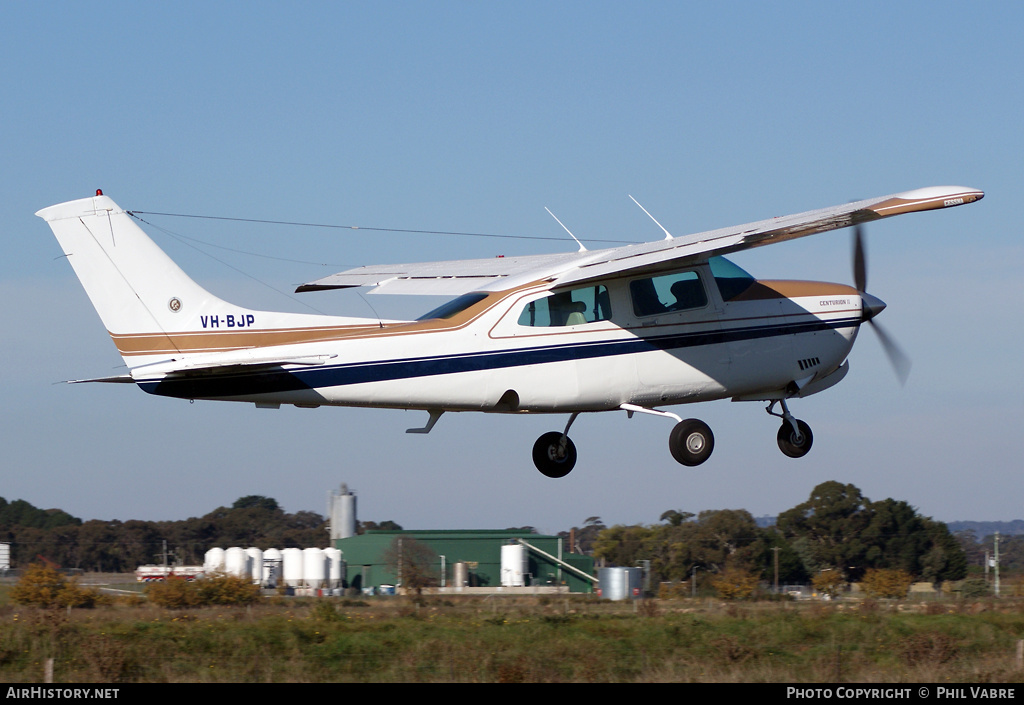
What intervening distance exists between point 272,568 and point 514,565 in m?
12.0

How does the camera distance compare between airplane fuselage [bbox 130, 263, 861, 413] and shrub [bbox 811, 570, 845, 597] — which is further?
shrub [bbox 811, 570, 845, 597]

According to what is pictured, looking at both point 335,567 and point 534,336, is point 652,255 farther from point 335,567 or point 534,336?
point 335,567

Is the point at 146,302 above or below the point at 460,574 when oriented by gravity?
above

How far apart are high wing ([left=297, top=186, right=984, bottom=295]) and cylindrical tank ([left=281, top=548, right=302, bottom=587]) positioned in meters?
36.6

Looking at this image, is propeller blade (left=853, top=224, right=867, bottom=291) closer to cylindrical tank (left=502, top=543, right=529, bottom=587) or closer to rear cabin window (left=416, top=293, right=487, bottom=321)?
rear cabin window (left=416, top=293, right=487, bottom=321)

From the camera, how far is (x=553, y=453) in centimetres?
1540

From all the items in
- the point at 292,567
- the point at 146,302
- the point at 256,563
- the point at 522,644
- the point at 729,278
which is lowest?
the point at 522,644

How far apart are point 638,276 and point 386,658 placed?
12.2 m

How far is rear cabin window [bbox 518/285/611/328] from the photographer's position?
1378 cm

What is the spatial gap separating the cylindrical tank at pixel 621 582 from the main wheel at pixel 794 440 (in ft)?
78.4

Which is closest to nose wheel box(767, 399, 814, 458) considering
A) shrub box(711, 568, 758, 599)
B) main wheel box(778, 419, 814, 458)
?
main wheel box(778, 419, 814, 458)

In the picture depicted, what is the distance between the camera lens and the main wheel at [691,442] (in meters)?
14.7

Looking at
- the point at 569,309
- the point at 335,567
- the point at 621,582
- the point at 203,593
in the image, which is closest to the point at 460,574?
the point at 335,567
